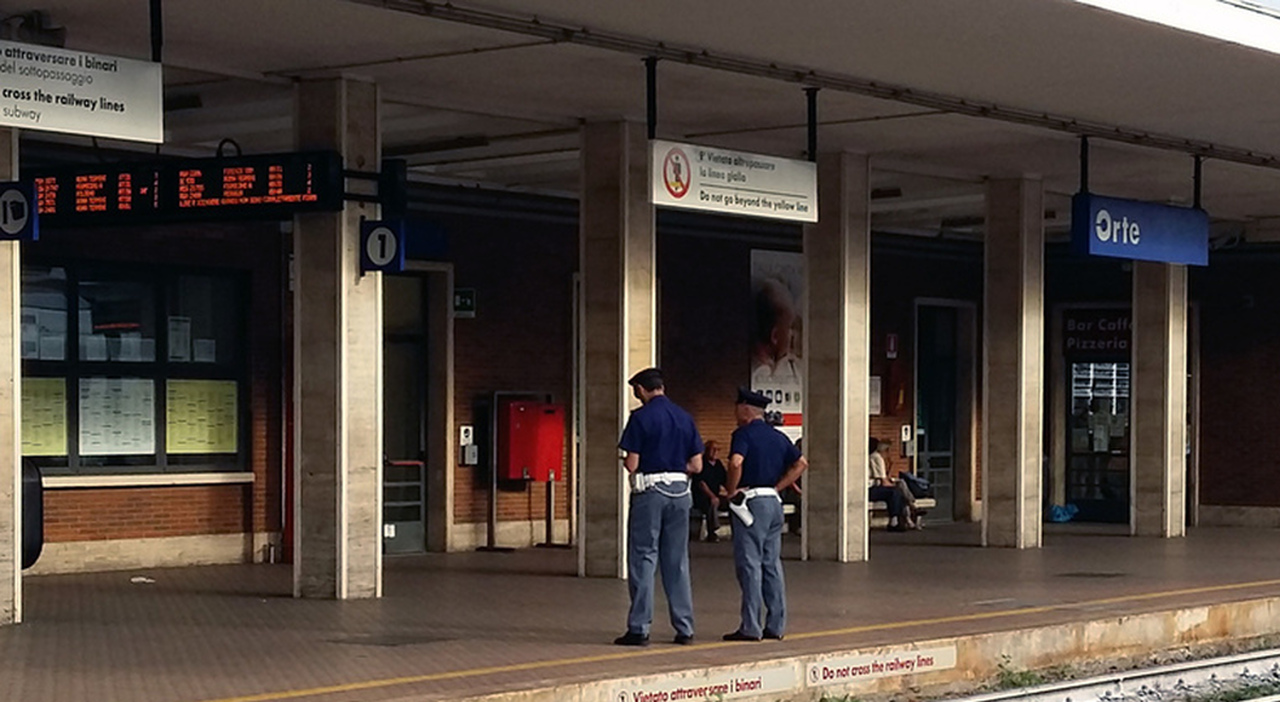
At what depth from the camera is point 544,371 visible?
22.4m

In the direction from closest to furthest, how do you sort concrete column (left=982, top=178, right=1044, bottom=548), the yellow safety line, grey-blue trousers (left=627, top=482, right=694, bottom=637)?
the yellow safety line → grey-blue trousers (left=627, top=482, right=694, bottom=637) → concrete column (left=982, top=178, right=1044, bottom=548)

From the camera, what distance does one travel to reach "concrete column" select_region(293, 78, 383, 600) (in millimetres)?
15141

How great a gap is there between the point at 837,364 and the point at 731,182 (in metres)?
5.08

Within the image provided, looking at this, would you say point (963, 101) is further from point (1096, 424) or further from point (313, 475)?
point (1096, 424)

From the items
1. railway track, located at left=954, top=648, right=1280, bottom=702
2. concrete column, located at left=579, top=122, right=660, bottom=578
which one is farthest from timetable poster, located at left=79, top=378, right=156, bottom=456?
railway track, located at left=954, top=648, right=1280, bottom=702

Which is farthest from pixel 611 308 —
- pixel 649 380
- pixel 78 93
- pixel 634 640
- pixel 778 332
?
pixel 778 332

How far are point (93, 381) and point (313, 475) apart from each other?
4050mm

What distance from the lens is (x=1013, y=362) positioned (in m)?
22.0

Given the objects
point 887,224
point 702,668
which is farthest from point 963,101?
point 887,224

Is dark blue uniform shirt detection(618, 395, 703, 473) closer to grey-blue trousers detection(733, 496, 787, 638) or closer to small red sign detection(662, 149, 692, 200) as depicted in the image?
grey-blue trousers detection(733, 496, 787, 638)

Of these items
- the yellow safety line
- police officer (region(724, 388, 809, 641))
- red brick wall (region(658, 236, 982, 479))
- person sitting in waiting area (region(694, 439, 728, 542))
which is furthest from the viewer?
red brick wall (region(658, 236, 982, 479))

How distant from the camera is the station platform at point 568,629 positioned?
35.7 feet

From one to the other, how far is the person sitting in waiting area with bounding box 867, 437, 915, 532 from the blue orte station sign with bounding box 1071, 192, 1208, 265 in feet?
19.5

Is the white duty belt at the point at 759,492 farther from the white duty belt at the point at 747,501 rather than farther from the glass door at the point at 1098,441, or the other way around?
the glass door at the point at 1098,441
